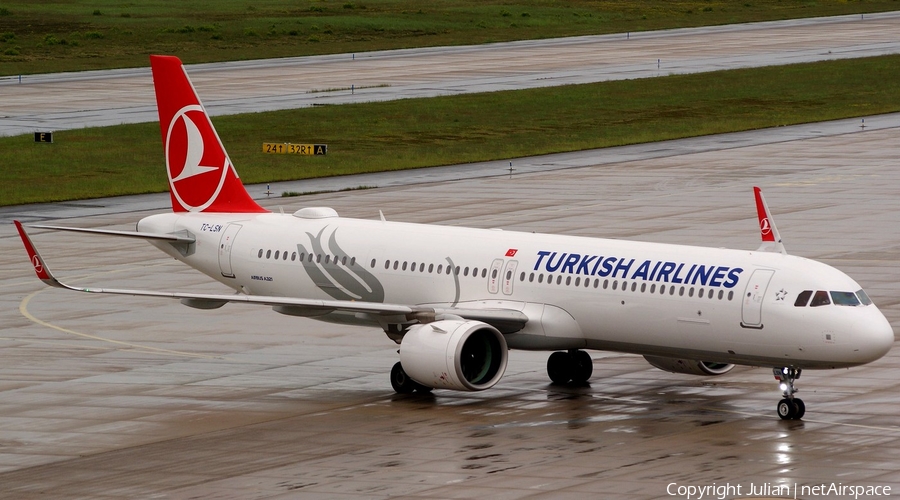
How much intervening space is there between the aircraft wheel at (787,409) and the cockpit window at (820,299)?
7.59 feet

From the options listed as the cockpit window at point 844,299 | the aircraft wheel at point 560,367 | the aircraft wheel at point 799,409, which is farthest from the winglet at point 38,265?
the cockpit window at point 844,299

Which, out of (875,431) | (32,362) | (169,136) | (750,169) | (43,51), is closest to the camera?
(875,431)

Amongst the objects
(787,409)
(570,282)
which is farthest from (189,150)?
(787,409)

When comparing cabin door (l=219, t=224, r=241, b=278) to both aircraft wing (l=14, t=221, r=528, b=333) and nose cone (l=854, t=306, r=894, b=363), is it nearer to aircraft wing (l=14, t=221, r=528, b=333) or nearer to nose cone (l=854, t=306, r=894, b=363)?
aircraft wing (l=14, t=221, r=528, b=333)

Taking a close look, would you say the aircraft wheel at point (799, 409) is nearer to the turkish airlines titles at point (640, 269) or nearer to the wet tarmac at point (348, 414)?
the wet tarmac at point (348, 414)

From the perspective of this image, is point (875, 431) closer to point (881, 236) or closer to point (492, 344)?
point (492, 344)

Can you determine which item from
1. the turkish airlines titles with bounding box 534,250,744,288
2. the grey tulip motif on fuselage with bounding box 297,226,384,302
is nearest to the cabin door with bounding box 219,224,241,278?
the grey tulip motif on fuselage with bounding box 297,226,384,302

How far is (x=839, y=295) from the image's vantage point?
111 ft

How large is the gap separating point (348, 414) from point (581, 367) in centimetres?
635

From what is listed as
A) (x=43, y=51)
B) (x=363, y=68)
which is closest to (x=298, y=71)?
(x=363, y=68)

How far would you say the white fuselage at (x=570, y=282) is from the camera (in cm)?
3394

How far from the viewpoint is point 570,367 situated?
1548 inches

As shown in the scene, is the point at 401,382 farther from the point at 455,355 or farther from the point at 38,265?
the point at 38,265

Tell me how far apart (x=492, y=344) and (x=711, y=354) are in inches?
201
